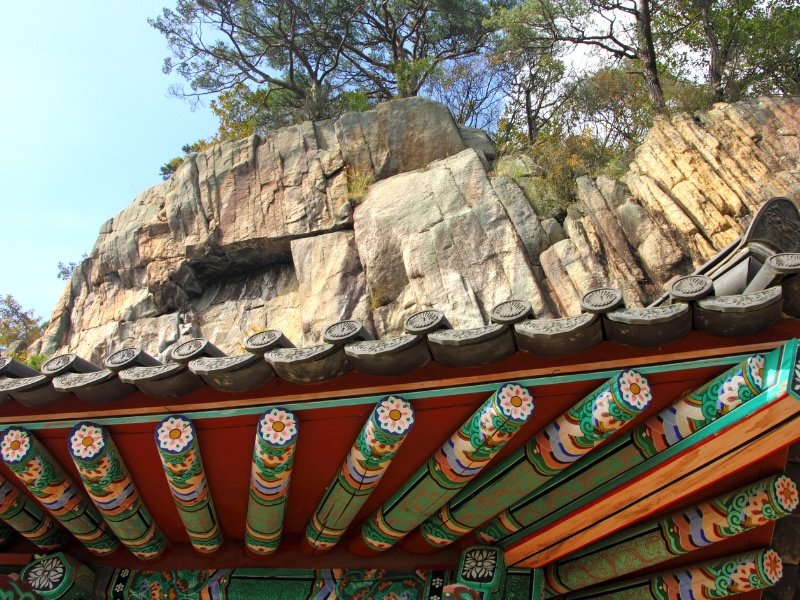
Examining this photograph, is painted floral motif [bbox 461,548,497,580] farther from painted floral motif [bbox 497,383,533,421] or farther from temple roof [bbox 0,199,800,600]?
painted floral motif [bbox 497,383,533,421]

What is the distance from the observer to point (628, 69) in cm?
1650

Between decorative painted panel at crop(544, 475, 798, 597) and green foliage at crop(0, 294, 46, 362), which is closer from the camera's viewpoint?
decorative painted panel at crop(544, 475, 798, 597)

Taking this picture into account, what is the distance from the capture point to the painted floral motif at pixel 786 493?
10.7ft

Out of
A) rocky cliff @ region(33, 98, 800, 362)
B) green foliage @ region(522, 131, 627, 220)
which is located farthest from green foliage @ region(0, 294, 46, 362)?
green foliage @ region(522, 131, 627, 220)

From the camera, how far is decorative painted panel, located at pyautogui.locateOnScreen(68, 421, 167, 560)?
135 inches

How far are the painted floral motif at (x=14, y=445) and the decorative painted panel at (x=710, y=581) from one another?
3.21m

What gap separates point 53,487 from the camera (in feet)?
11.9

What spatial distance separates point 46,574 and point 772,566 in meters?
3.97

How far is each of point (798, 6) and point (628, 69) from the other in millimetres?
3741

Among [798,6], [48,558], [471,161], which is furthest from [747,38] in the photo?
[48,558]

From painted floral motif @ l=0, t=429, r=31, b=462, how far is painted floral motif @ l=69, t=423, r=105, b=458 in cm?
29

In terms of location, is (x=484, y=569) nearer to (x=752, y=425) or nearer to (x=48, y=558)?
(x=752, y=425)

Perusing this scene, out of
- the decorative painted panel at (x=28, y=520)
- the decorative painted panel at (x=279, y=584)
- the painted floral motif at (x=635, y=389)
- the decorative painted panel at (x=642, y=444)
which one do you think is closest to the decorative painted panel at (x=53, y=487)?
the decorative painted panel at (x=28, y=520)

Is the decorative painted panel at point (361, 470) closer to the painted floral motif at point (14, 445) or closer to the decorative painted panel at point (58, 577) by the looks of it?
the decorative painted panel at point (58, 577)
